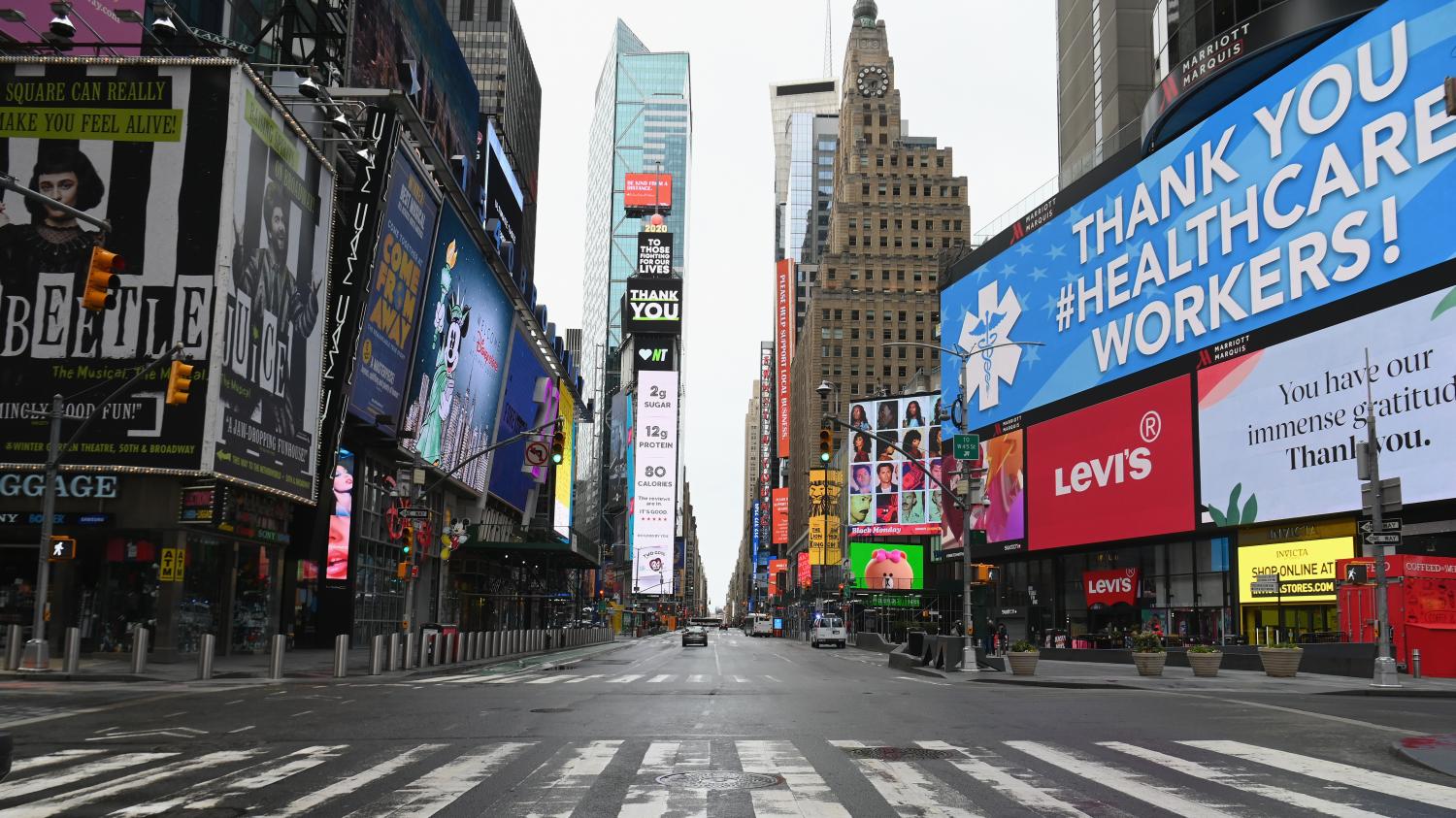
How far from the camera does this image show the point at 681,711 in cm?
1934

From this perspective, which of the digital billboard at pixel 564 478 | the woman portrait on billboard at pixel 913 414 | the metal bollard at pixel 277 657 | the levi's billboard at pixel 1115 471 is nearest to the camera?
the metal bollard at pixel 277 657

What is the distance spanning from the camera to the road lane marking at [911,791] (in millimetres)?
9430

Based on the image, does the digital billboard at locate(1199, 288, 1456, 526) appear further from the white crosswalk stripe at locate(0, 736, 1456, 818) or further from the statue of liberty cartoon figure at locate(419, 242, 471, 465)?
the statue of liberty cartoon figure at locate(419, 242, 471, 465)

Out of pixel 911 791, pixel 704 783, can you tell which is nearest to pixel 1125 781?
pixel 911 791

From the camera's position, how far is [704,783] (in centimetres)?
1091

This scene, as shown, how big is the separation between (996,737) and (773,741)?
3022 millimetres

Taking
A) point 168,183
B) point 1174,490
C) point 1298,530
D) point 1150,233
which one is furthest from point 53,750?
point 1150,233

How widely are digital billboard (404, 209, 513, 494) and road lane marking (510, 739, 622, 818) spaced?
3816 centimetres

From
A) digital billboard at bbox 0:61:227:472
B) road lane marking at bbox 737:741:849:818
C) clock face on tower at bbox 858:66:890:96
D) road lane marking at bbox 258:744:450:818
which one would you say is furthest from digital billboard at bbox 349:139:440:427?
clock face on tower at bbox 858:66:890:96

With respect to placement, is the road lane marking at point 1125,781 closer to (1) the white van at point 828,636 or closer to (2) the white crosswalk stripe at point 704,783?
(2) the white crosswalk stripe at point 704,783

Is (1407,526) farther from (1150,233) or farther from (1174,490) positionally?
(1150,233)

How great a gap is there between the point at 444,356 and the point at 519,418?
22.7 m

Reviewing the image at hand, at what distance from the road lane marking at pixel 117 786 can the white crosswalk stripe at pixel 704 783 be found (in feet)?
0.09

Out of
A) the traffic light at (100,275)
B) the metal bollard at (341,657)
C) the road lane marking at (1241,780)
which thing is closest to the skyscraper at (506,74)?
the metal bollard at (341,657)
